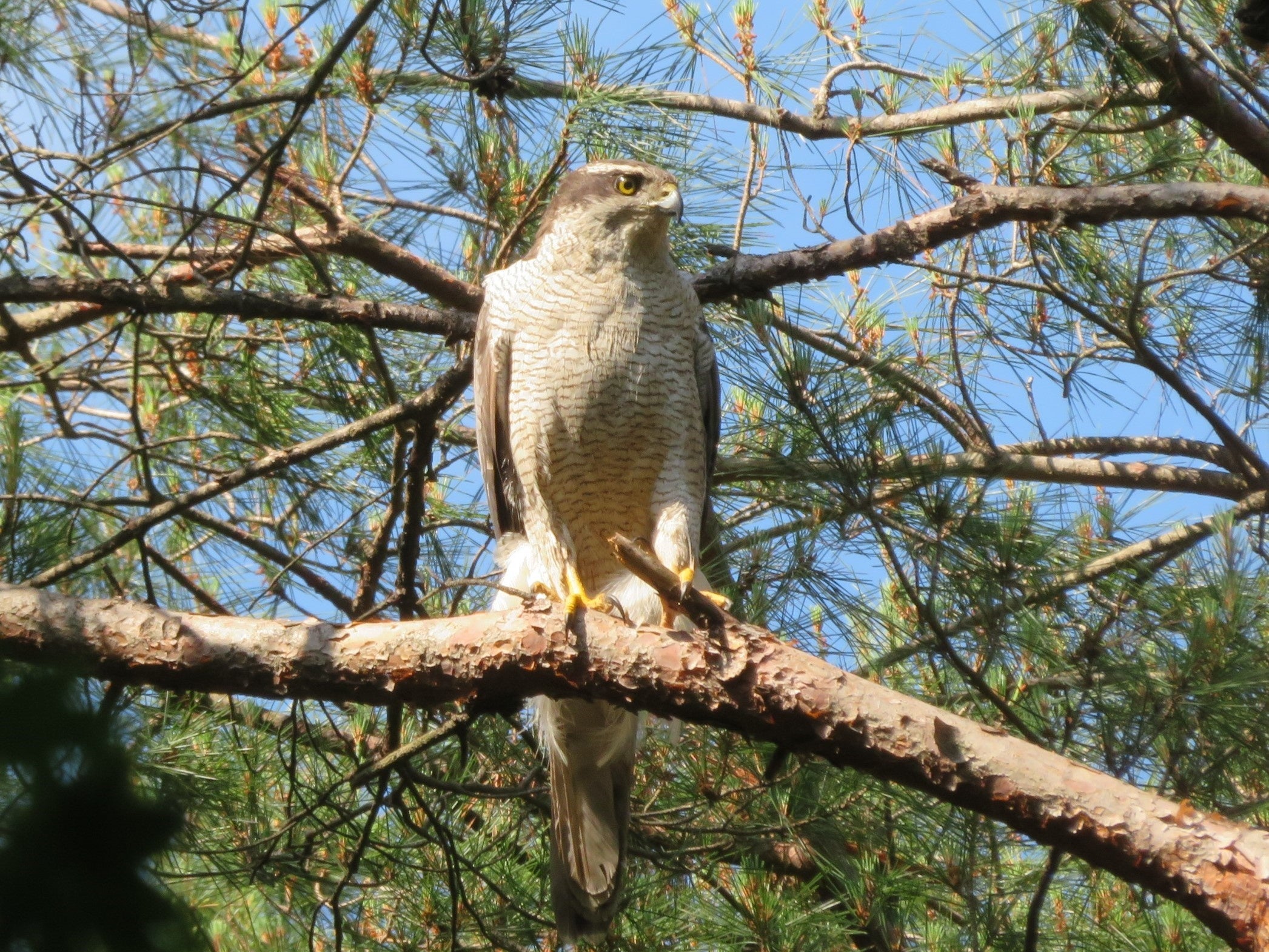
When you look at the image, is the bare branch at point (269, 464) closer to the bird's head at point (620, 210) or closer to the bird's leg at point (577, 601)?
the bird's head at point (620, 210)

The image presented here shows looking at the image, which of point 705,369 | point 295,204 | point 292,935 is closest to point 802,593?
point 705,369

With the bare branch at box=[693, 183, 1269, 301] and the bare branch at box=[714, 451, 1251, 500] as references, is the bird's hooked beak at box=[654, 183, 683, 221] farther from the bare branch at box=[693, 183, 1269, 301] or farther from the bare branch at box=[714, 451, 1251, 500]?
the bare branch at box=[714, 451, 1251, 500]

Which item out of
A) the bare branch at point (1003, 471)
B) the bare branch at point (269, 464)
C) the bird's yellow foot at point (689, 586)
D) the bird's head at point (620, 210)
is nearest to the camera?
the bird's yellow foot at point (689, 586)

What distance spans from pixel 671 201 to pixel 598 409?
2.27 ft

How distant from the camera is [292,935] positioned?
372cm

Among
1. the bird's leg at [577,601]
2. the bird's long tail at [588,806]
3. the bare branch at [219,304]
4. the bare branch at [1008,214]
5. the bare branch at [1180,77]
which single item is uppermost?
the bare branch at [1180,77]

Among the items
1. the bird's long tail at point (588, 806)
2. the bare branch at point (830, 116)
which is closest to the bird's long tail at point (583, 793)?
the bird's long tail at point (588, 806)

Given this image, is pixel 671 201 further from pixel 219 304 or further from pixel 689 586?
pixel 689 586

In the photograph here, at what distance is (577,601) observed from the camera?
265 cm

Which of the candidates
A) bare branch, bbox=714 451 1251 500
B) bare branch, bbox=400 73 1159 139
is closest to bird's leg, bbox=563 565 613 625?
bare branch, bbox=714 451 1251 500

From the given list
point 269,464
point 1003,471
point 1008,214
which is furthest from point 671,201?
point 269,464

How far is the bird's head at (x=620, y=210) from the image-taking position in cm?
373

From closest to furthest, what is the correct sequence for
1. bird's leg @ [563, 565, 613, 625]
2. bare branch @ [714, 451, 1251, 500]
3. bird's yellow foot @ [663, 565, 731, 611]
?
bird's yellow foot @ [663, 565, 731, 611] < bird's leg @ [563, 565, 613, 625] < bare branch @ [714, 451, 1251, 500]

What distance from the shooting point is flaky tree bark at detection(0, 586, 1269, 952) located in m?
2.02
